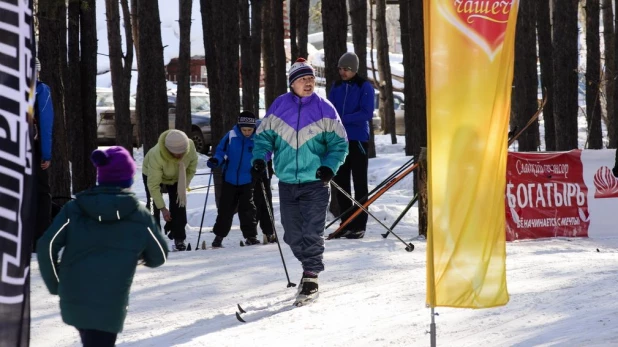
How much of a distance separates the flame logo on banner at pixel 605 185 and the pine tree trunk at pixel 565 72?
6.63 metres

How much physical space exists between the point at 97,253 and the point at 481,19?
8.69ft

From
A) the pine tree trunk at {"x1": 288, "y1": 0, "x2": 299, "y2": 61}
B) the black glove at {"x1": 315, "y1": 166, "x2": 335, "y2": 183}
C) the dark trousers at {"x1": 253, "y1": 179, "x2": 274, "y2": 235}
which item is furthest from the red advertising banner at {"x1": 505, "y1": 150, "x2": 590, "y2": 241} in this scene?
the pine tree trunk at {"x1": 288, "y1": 0, "x2": 299, "y2": 61}

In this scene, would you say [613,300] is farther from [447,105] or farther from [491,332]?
[447,105]

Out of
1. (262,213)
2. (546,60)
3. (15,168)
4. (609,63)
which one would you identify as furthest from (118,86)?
(15,168)

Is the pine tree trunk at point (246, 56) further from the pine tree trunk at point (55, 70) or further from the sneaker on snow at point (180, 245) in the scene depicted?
the sneaker on snow at point (180, 245)

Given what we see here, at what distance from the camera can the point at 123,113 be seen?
2533cm

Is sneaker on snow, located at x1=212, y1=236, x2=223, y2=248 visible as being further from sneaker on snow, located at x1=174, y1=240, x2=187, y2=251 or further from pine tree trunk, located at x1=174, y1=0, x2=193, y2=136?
pine tree trunk, located at x1=174, y1=0, x2=193, y2=136

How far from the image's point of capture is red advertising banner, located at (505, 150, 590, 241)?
13.4 metres

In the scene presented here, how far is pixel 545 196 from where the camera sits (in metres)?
13.7

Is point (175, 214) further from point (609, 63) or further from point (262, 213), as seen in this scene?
point (609, 63)

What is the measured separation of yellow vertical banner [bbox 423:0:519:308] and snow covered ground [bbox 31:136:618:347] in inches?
25.9

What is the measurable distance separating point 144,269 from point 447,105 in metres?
5.05

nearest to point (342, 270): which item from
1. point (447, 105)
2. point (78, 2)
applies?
point (447, 105)

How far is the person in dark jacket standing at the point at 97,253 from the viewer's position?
4.93 m
